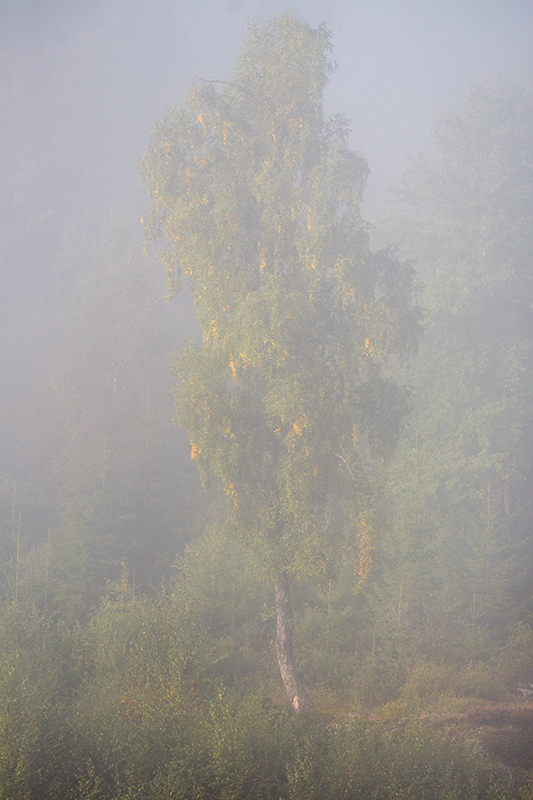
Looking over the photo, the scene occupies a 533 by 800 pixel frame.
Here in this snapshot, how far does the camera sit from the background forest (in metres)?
7.20

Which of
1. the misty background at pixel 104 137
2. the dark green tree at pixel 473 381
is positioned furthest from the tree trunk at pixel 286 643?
the misty background at pixel 104 137

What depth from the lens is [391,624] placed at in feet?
49.5

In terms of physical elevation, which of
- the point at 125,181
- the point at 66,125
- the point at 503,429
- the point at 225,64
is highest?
the point at 225,64

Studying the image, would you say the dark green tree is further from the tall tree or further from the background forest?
the tall tree

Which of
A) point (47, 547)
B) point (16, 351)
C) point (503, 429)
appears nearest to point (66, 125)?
point (16, 351)

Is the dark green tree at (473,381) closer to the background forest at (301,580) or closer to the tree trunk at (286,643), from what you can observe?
the background forest at (301,580)

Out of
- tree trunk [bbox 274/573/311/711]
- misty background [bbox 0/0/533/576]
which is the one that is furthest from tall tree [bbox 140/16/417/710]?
misty background [bbox 0/0/533/576]

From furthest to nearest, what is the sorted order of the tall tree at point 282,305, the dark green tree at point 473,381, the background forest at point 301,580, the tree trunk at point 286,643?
the dark green tree at point 473,381 < the tree trunk at point 286,643 < the tall tree at point 282,305 < the background forest at point 301,580

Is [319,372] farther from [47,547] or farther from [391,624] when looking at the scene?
[47,547]

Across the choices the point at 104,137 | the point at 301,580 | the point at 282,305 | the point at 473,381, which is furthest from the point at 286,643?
the point at 104,137

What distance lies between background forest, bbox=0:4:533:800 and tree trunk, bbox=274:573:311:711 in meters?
0.41

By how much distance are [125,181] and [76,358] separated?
3388 cm

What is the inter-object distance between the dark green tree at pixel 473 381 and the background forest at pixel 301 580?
0.36ft

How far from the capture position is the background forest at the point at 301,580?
7.20 m
